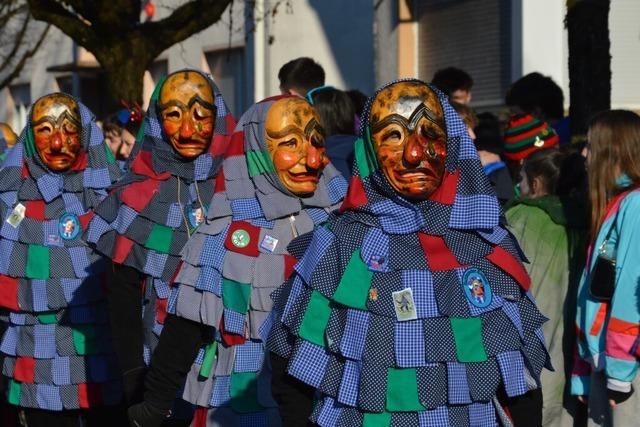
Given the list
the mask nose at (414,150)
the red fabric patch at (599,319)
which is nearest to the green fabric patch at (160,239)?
the red fabric patch at (599,319)

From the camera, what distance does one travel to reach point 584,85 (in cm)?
793

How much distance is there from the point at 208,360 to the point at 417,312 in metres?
1.60

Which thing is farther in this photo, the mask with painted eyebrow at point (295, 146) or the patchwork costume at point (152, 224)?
the patchwork costume at point (152, 224)

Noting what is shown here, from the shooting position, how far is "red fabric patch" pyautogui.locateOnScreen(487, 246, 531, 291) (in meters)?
4.43

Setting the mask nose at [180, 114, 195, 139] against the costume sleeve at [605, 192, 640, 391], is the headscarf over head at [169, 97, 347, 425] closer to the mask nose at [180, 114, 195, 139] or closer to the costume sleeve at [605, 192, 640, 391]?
the mask nose at [180, 114, 195, 139]

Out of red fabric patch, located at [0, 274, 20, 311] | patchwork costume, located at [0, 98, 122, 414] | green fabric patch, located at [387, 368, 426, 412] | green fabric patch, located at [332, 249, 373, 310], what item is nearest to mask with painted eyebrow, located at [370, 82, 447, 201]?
green fabric patch, located at [332, 249, 373, 310]

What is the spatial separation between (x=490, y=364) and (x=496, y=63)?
8.80 m

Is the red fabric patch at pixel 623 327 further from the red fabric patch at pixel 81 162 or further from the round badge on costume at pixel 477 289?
the red fabric patch at pixel 81 162

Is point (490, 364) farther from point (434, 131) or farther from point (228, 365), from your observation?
point (228, 365)

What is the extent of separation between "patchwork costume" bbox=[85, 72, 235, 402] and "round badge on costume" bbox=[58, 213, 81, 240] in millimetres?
700

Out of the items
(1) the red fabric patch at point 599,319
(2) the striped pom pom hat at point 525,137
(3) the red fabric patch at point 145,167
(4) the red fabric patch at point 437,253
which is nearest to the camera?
(4) the red fabric patch at point 437,253

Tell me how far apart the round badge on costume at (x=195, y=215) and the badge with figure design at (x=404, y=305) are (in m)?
2.43

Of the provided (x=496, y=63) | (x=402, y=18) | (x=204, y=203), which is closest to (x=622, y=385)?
(x=204, y=203)

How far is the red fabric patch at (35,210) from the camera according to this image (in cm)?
762
